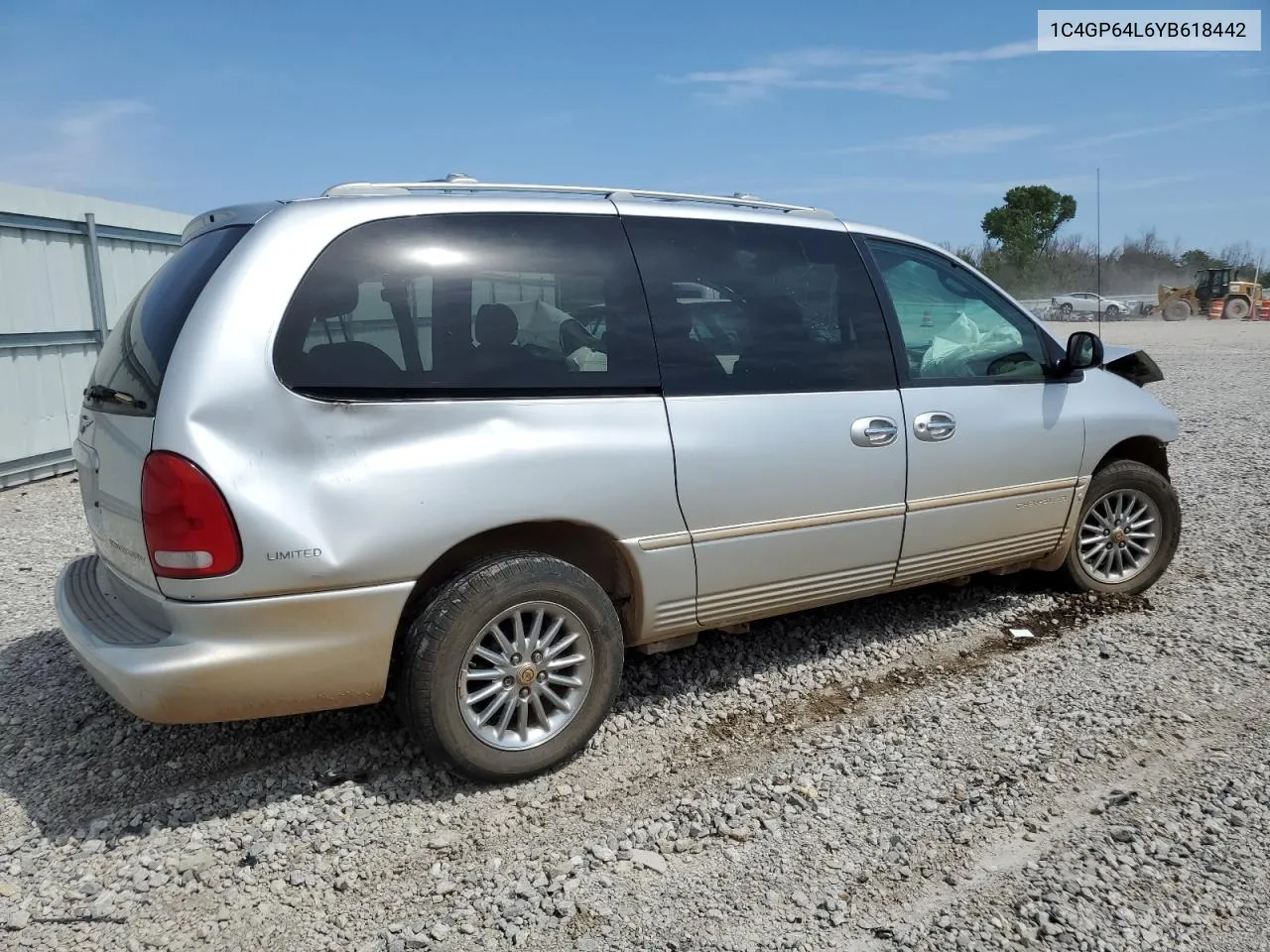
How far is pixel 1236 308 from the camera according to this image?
39.8 metres

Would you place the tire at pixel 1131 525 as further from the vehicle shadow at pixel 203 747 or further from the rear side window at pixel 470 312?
the rear side window at pixel 470 312

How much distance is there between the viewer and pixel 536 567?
3215mm

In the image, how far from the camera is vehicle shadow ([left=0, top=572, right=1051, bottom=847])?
126 inches

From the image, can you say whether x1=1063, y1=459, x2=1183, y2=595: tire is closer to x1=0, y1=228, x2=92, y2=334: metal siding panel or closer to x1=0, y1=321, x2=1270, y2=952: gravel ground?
x1=0, y1=321, x2=1270, y2=952: gravel ground

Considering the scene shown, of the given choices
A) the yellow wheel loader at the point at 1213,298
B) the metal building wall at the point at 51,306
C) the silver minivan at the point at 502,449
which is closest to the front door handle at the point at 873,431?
the silver minivan at the point at 502,449

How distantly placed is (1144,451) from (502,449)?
12.2ft

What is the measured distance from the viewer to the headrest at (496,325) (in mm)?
3217

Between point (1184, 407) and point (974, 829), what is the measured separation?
11559mm

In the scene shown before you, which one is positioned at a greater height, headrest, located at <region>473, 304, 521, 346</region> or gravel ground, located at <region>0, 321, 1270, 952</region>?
headrest, located at <region>473, 304, 521, 346</region>

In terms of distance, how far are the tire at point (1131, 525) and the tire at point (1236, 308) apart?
4095cm

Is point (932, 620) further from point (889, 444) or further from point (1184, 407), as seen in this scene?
point (1184, 407)

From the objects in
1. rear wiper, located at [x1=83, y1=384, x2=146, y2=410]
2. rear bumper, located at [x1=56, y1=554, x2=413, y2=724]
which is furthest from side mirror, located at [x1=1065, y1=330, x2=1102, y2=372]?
rear wiper, located at [x1=83, y1=384, x2=146, y2=410]

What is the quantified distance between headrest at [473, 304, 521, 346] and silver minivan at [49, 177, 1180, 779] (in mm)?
12

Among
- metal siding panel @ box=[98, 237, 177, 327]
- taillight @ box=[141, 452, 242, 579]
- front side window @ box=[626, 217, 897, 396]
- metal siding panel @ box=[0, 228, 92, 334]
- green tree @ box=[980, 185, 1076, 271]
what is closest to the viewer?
taillight @ box=[141, 452, 242, 579]
